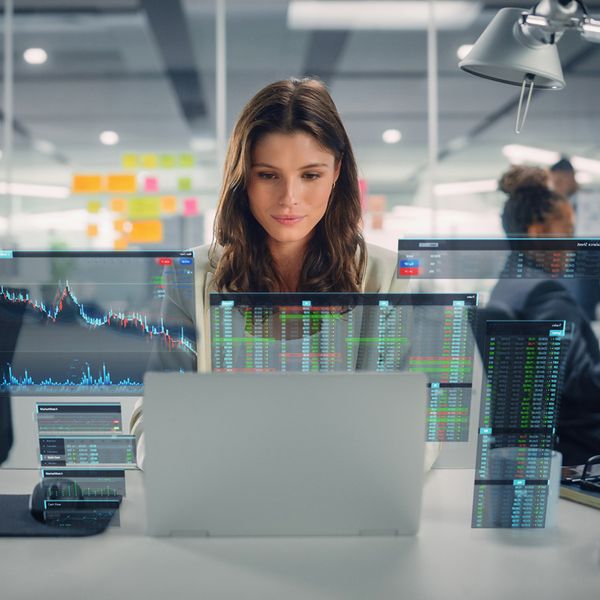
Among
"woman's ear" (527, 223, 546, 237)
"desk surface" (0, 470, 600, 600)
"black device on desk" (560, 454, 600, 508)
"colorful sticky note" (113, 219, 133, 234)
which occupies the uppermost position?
"woman's ear" (527, 223, 546, 237)

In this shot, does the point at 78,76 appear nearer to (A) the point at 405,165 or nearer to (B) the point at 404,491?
(A) the point at 405,165

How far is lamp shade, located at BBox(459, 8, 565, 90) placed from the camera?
127 cm

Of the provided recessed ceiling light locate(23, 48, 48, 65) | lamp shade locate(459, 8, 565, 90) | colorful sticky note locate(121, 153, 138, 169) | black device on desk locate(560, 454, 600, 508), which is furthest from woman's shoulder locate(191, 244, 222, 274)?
recessed ceiling light locate(23, 48, 48, 65)

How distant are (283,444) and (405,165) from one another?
2.61 meters

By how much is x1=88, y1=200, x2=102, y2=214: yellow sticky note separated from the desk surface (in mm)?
2460

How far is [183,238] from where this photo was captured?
3.37 meters

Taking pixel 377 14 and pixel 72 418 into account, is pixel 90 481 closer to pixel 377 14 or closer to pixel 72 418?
pixel 72 418

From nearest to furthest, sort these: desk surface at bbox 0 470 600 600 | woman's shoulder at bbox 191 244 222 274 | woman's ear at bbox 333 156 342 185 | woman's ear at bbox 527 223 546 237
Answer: desk surface at bbox 0 470 600 600, woman's shoulder at bbox 191 244 222 274, woman's ear at bbox 333 156 342 185, woman's ear at bbox 527 223 546 237

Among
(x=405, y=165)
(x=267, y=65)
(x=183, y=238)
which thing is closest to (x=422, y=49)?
(x=405, y=165)

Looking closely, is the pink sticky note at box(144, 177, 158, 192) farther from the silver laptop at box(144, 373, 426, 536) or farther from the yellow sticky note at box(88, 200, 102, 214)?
the silver laptop at box(144, 373, 426, 536)

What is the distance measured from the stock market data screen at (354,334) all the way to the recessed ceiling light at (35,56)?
109 inches

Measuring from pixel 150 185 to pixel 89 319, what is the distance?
2221 mm

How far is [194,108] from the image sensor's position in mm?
3326

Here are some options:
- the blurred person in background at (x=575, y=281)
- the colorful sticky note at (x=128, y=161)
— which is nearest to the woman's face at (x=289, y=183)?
the blurred person in background at (x=575, y=281)
